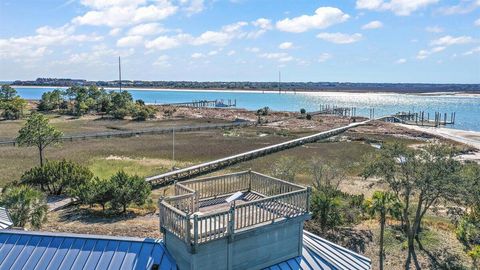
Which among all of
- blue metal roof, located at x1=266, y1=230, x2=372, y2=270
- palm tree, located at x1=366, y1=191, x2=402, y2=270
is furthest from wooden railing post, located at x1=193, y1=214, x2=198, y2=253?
palm tree, located at x1=366, y1=191, x2=402, y2=270

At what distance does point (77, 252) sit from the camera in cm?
948

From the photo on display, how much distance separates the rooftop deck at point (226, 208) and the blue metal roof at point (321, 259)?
1162 millimetres

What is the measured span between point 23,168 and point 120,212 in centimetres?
1860

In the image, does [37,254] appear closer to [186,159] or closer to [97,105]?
[186,159]

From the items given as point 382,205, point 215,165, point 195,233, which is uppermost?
point 195,233

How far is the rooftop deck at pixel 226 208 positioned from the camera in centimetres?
930

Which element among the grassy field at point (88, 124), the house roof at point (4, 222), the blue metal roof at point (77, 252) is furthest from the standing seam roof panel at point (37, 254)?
the grassy field at point (88, 124)

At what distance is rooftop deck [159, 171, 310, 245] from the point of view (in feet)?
30.5

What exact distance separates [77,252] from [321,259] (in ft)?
21.4

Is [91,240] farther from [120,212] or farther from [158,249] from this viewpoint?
[120,212]

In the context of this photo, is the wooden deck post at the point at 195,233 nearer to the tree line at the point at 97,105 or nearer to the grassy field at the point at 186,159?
the grassy field at the point at 186,159

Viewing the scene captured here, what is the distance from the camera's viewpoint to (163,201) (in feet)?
33.5

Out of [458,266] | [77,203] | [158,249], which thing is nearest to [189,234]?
[158,249]

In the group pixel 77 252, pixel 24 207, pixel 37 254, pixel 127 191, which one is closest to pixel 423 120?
pixel 127 191
